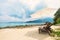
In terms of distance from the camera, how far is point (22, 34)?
8.95 ft

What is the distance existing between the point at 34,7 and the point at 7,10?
19.9 inches

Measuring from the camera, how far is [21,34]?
8.93ft

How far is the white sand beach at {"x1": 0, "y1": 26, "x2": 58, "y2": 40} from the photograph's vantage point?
2641mm

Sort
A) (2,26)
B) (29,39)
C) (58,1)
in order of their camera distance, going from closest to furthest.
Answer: (29,39)
(2,26)
(58,1)

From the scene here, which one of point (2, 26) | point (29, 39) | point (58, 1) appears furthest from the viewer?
point (58, 1)

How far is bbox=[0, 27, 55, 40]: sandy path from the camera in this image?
8.66 ft

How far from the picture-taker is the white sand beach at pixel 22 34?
264 centimetres

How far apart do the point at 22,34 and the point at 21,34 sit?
2 cm

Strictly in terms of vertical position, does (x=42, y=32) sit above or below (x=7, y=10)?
below

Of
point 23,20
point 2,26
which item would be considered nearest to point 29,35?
point 23,20

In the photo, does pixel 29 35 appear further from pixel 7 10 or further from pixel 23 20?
pixel 7 10

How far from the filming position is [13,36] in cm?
267

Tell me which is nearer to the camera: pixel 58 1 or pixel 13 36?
pixel 13 36

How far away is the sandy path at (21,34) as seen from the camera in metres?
2.64
